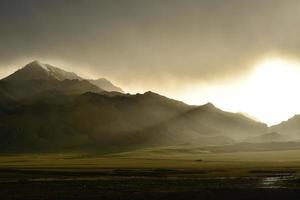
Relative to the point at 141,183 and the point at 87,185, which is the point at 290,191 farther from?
the point at 87,185

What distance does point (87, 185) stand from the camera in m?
76.8

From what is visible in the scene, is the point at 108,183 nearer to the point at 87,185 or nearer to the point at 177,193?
the point at 87,185

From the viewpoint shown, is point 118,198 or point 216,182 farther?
point 216,182

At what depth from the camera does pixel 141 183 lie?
8069 centimetres

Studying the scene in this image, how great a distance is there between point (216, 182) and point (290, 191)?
1628cm

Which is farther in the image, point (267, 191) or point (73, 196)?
point (267, 191)

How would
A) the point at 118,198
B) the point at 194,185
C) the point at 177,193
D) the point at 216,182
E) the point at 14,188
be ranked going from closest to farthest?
the point at 118,198 → the point at 177,193 → the point at 14,188 → the point at 194,185 → the point at 216,182

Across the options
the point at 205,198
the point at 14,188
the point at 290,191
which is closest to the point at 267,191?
the point at 290,191

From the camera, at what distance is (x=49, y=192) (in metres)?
67.8

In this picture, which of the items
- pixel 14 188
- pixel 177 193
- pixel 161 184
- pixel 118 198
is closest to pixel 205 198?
pixel 177 193

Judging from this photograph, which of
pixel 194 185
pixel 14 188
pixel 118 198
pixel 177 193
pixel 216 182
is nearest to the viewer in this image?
pixel 118 198

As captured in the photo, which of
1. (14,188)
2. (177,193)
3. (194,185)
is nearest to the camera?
(177,193)

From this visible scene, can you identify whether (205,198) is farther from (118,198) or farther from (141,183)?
(141,183)

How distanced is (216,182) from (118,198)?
25724 mm
